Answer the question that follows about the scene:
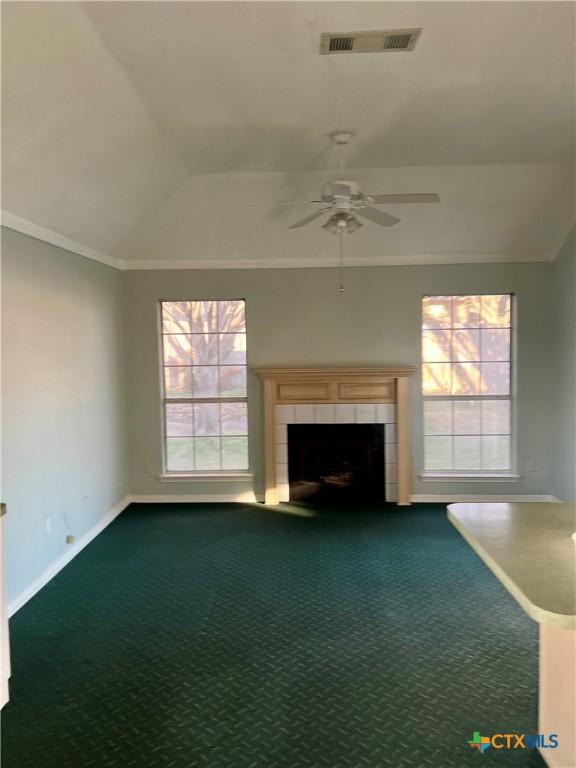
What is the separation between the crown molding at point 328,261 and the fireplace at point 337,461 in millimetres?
1619

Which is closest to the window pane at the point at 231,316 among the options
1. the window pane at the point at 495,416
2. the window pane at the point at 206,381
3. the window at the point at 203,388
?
the window at the point at 203,388

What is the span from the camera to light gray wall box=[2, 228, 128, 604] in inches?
137

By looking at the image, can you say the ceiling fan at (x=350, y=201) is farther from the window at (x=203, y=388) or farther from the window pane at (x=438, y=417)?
the window pane at (x=438, y=417)

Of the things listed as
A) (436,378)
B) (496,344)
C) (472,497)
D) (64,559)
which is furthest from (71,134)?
(472,497)

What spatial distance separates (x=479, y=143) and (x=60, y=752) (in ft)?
14.2

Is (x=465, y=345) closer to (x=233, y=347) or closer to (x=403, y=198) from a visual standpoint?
(x=233, y=347)

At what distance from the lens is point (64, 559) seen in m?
4.15

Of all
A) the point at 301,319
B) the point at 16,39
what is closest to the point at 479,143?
the point at 301,319

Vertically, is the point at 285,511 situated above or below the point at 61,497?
below

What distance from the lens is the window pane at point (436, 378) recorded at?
5641mm

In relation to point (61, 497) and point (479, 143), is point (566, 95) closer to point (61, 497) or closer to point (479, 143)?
point (479, 143)

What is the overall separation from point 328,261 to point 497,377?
2.08 m

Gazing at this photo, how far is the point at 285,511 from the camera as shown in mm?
5359

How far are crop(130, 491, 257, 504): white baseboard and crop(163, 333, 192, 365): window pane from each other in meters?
1.38
